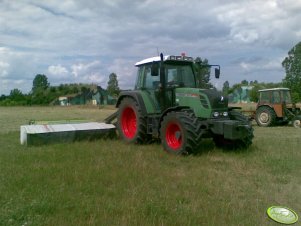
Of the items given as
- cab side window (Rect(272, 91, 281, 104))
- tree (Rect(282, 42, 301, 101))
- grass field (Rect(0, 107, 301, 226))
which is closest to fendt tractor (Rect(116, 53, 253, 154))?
grass field (Rect(0, 107, 301, 226))

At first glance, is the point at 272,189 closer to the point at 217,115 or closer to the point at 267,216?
the point at 267,216

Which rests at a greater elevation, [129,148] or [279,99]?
[279,99]

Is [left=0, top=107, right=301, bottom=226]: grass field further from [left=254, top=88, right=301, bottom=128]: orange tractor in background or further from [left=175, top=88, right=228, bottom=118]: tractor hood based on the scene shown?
[left=254, top=88, right=301, bottom=128]: orange tractor in background

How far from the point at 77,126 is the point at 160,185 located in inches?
220

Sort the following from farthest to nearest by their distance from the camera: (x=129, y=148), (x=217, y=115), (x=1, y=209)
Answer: (x=129, y=148) < (x=217, y=115) < (x=1, y=209)

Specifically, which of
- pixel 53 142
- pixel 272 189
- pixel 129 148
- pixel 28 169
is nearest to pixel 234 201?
pixel 272 189

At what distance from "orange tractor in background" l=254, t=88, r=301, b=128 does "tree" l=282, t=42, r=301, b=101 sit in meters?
12.0

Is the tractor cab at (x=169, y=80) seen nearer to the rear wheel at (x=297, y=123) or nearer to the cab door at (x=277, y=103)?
the rear wheel at (x=297, y=123)

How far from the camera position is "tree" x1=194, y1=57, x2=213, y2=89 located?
10.2 metres

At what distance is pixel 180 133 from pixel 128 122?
297cm

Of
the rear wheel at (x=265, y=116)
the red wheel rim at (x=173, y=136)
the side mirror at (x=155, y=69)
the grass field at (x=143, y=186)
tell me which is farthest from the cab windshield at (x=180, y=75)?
the rear wheel at (x=265, y=116)

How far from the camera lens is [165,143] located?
8.93 m

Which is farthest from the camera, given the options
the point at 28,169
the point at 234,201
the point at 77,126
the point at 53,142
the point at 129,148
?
the point at 77,126

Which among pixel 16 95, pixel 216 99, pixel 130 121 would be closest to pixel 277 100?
pixel 130 121
